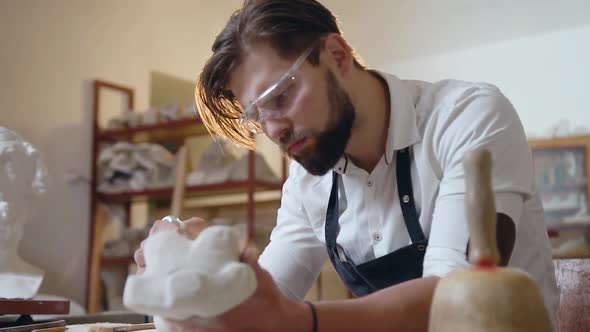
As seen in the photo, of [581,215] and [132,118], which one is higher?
[132,118]

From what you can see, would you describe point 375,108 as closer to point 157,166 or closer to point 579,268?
point 579,268

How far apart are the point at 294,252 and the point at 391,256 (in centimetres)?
26

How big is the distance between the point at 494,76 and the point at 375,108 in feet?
15.9

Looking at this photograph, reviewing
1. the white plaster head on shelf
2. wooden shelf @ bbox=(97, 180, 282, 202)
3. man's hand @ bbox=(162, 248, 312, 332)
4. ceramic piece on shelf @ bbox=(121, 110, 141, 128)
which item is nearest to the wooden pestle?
man's hand @ bbox=(162, 248, 312, 332)

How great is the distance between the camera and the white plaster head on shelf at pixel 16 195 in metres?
1.98

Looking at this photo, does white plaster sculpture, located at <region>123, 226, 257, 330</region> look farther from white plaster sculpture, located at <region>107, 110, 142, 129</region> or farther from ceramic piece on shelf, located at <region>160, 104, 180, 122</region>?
white plaster sculpture, located at <region>107, 110, 142, 129</region>

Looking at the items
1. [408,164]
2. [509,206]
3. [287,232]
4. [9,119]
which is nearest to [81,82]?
[9,119]

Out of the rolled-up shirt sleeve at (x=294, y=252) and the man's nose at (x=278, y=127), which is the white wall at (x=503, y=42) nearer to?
the rolled-up shirt sleeve at (x=294, y=252)

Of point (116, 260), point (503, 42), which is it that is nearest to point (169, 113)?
point (116, 260)

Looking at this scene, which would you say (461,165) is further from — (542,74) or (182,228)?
(542,74)

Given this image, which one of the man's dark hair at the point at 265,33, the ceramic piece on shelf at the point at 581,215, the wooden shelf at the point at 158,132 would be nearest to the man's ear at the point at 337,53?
the man's dark hair at the point at 265,33

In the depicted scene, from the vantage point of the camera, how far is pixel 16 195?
79.7 inches

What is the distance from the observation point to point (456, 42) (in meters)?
5.92

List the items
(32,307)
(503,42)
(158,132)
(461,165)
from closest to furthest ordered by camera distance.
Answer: (461,165) → (32,307) → (158,132) → (503,42)
